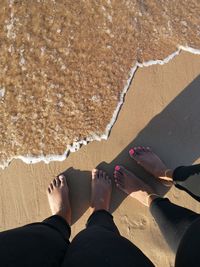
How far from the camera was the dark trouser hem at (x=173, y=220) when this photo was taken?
2.42 meters

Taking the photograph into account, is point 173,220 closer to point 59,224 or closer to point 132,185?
point 132,185

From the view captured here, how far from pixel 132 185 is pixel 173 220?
0.71 m

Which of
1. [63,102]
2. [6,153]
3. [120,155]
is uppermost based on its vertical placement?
[63,102]

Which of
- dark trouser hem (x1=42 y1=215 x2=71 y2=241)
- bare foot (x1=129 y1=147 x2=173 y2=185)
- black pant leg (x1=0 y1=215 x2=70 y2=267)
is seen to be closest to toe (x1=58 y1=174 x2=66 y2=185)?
dark trouser hem (x1=42 y1=215 x2=71 y2=241)

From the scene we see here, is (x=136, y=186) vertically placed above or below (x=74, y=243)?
below

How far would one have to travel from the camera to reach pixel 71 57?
330cm

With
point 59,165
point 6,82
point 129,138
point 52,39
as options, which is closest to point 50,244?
point 59,165

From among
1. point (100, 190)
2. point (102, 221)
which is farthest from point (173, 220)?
point (100, 190)

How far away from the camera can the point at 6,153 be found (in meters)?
3.26

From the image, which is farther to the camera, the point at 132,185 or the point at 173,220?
the point at 132,185

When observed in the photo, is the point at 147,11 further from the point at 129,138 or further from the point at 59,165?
the point at 59,165

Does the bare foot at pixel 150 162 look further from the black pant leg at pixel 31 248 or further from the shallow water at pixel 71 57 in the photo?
the black pant leg at pixel 31 248

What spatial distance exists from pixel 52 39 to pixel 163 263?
2239 millimetres

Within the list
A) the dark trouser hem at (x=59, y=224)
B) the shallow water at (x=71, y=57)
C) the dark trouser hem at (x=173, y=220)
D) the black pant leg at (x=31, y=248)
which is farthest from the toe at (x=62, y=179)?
the black pant leg at (x=31, y=248)
